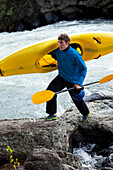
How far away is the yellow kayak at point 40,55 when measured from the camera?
119 inches

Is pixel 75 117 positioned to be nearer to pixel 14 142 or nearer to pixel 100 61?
pixel 14 142

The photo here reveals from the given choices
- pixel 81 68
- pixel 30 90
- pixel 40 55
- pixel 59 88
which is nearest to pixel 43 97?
pixel 59 88

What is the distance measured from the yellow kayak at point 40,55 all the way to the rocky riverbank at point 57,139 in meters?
0.88

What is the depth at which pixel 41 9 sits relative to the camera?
39.3ft

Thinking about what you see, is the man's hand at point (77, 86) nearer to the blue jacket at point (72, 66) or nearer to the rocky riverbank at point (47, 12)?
the blue jacket at point (72, 66)

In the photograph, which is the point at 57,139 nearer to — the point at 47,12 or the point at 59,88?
the point at 59,88

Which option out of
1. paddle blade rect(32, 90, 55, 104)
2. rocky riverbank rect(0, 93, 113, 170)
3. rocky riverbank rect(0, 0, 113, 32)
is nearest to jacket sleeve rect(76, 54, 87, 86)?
paddle blade rect(32, 90, 55, 104)

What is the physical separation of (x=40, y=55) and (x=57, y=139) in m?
1.31

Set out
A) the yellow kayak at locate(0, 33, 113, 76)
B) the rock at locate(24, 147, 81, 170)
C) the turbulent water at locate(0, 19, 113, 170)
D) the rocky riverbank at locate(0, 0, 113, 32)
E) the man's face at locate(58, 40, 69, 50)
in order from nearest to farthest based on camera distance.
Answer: the rock at locate(24, 147, 81, 170)
the man's face at locate(58, 40, 69, 50)
the yellow kayak at locate(0, 33, 113, 76)
the turbulent water at locate(0, 19, 113, 170)
the rocky riverbank at locate(0, 0, 113, 32)

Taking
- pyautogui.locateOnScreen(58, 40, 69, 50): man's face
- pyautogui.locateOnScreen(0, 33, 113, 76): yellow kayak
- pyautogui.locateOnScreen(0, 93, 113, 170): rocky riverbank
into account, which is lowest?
pyautogui.locateOnScreen(0, 93, 113, 170): rocky riverbank

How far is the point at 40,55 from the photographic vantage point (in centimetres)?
300

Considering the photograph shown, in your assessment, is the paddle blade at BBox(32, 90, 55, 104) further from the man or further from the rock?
the rock

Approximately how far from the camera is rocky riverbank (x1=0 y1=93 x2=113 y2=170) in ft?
5.91

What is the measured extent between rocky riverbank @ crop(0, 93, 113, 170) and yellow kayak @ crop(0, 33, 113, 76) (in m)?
0.88
